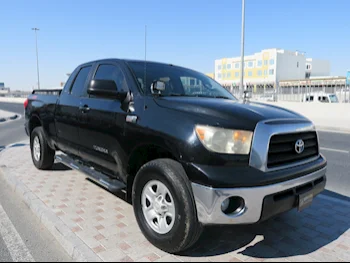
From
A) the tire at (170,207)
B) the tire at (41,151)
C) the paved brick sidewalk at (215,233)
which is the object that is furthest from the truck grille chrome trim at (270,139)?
the tire at (41,151)

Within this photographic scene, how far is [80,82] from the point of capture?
4758 millimetres

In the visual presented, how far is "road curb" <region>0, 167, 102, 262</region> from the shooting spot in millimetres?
2832

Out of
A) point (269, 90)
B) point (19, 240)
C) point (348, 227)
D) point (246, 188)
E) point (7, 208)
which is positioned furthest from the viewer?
point (269, 90)

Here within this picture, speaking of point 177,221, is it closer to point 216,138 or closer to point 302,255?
point 216,138

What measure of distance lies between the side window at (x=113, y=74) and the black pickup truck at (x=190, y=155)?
0.05 feet

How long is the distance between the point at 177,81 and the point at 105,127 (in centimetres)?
111

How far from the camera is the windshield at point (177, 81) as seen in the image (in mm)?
3729

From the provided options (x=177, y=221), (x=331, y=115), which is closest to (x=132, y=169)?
(x=177, y=221)

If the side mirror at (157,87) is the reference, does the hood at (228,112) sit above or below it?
below

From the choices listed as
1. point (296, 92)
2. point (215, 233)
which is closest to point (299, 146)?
point (215, 233)

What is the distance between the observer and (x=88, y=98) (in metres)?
4.27

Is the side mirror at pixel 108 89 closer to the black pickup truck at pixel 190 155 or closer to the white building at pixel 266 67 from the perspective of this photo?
the black pickup truck at pixel 190 155

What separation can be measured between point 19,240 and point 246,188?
245 cm

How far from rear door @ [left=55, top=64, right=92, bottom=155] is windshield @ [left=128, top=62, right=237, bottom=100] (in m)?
1.14
